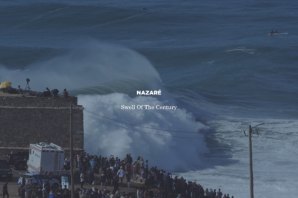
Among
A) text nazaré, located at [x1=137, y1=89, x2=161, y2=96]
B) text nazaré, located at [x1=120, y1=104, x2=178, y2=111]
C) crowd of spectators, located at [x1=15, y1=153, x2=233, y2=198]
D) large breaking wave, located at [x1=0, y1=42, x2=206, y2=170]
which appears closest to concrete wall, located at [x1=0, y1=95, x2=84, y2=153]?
crowd of spectators, located at [x1=15, y1=153, x2=233, y2=198]

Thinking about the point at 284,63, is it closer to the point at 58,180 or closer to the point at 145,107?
the point at 145,107

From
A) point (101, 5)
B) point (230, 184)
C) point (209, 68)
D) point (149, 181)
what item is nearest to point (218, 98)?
point (209, 68)

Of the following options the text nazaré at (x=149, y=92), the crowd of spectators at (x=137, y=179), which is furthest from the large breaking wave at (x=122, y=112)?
the crowd of spectators at (x=137, y=179)

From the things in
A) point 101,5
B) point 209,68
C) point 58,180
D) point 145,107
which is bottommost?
point 58,180

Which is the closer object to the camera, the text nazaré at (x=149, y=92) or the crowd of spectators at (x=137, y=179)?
the crowd of spectators at (x=137, y=179)

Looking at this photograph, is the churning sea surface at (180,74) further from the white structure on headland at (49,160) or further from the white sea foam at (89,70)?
the white structure on headland at (49,160)

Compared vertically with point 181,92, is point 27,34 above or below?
above
